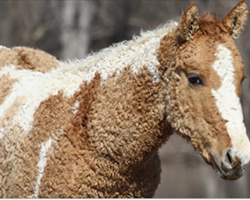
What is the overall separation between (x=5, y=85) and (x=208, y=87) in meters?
1.89

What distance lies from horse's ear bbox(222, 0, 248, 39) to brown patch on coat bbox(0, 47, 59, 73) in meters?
1.77

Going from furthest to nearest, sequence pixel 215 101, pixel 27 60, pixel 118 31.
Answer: pixel 118 31, pixel 27 60, pixel 215 101

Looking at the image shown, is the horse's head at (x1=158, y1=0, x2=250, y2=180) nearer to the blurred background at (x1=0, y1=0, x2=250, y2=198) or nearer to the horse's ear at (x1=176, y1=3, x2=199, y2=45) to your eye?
the horse's ear at (x1=176, y1=3, x2=199, y2=45)

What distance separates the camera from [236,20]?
2.64 m

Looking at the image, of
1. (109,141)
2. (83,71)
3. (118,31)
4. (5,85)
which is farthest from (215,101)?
(118,31)

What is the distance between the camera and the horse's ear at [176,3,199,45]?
2426 mm

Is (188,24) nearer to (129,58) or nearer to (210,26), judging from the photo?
(210,26)

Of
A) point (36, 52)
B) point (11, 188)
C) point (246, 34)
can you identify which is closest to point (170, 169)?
point (246, 34)

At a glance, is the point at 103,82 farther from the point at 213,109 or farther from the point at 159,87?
the point at 213,109

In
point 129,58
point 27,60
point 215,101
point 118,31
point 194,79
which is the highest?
point 118,31

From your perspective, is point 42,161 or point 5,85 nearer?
point 42,161

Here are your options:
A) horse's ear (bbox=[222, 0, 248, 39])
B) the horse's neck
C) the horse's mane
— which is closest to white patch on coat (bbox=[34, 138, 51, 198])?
the horse's neck

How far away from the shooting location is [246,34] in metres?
8.16

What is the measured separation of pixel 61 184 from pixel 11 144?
0.59 metres
